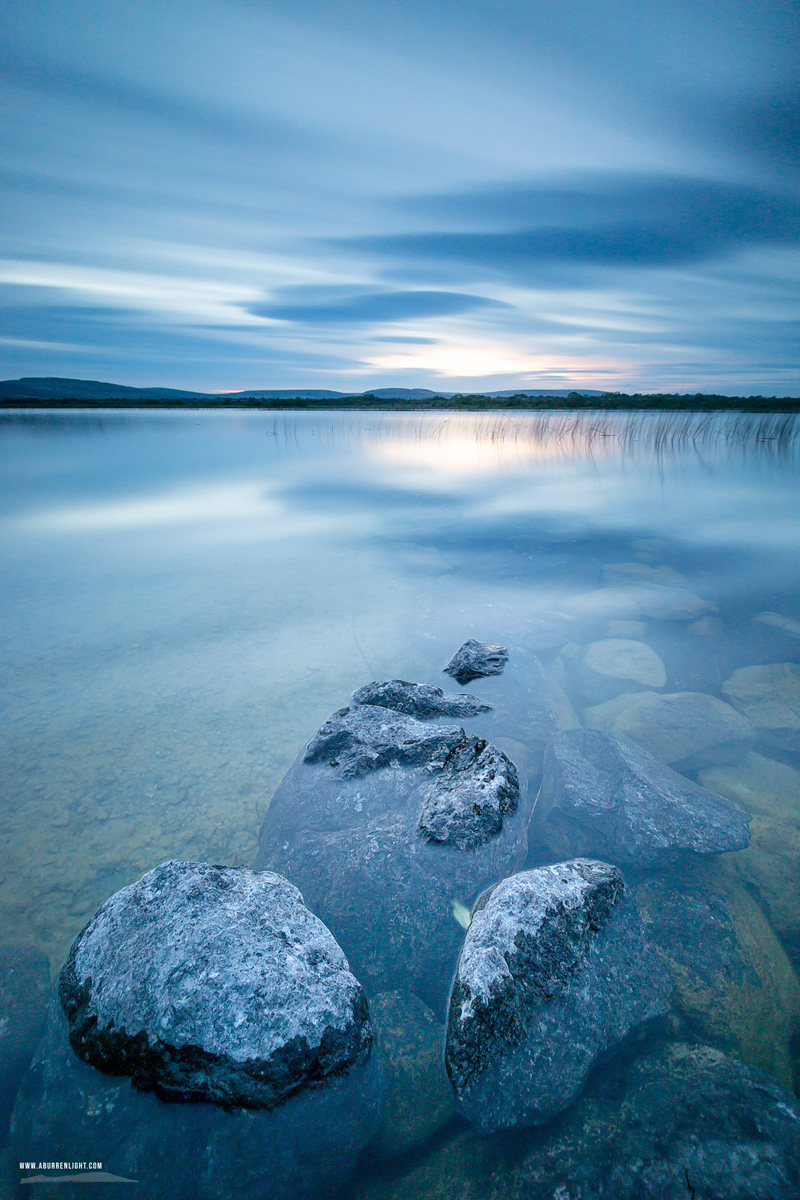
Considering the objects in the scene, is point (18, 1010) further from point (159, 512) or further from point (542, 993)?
point (159, 512)

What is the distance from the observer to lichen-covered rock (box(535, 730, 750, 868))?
343cm

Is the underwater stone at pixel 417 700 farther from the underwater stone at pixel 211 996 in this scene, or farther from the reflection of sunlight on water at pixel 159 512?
the reflection of sunlight on water at pixel 159 512

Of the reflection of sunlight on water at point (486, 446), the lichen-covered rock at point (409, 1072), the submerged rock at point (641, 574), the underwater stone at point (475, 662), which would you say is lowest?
the lichen-covered rock at point (409, 1072)

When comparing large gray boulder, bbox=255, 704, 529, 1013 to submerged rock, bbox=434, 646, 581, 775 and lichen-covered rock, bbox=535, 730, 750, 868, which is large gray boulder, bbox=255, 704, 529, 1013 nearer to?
lichen-covered rock, bbox=535, 730, 750, 868

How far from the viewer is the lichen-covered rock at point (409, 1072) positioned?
2.23m

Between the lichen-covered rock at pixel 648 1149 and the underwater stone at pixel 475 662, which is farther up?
the underwater stone at pixel 475 662

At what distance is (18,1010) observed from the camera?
261 centimetres

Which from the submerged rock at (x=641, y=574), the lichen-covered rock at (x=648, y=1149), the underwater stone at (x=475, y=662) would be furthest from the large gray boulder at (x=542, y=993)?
the submerged rock at (x=641, y=574)

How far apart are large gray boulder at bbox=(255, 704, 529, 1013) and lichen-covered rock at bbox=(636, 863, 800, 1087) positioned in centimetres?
93

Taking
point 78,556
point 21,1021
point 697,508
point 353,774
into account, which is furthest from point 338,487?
point 21,1021

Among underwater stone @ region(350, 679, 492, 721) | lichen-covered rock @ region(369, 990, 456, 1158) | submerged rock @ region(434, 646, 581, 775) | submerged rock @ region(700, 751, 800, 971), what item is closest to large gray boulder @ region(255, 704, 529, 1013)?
lichen-covered rock @ region(369, 990, 456, 1158)

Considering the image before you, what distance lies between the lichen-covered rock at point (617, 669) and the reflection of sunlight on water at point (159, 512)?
10653 mm

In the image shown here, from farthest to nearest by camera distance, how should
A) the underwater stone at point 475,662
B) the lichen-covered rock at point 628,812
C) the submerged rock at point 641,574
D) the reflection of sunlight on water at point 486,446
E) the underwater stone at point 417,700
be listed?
the reflection of sunlight on water at point 486,446, the submerged rock at point 641,574, the underwater stone at point 475,662, the underwater stone at point 417,700, the lichen-covered rock at point 628,812

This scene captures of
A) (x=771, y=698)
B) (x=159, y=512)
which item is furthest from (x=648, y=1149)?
(x=159, y=512)
